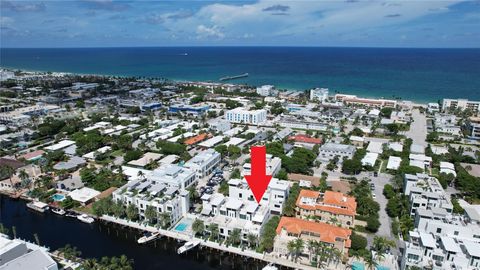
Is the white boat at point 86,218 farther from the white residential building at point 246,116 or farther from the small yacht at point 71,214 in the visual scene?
the white residential building at point 246,116

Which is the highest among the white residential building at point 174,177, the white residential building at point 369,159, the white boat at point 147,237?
the white residential building at point 174,177

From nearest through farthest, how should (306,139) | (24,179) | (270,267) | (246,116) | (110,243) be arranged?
(270,267) < (110,243) < (24,179) < (306,139) < (246,116)

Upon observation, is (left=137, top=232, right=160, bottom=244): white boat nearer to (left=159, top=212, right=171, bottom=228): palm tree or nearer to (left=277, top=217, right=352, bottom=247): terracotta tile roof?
(left=159, top=212, right=171, bottom=228): palm tree

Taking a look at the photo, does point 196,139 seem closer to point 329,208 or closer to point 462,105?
point 329,208

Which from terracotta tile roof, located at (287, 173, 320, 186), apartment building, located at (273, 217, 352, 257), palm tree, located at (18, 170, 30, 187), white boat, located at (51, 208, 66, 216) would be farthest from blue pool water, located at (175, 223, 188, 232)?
palm tree, located at (18, 170, 30, 187)

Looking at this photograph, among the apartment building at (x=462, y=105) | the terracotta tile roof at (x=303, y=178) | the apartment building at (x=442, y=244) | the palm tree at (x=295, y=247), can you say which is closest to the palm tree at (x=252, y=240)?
the palm tree at (x=295, y=247)

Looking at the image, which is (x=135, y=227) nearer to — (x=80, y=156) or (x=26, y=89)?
(x=80, y=156)

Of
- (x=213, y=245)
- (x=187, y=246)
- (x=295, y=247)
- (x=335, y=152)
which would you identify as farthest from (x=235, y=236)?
(x=335, y=152)
